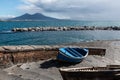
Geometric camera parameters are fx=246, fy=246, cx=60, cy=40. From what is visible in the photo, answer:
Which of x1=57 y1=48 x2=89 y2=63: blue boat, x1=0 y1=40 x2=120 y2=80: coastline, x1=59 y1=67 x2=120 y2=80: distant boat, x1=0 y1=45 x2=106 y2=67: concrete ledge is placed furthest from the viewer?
x1=57 y1=48 x2=89 y2=63: blue boat

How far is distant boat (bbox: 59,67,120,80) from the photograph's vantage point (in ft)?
36.4

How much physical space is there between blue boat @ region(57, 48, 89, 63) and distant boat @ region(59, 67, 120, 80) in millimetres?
5069

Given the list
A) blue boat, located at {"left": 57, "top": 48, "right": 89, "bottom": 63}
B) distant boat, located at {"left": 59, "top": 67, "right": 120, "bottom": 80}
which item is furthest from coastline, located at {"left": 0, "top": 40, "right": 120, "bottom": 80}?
distant boat, located at {"left": 59, "top": 67, "right": 120, "bottom": 80}

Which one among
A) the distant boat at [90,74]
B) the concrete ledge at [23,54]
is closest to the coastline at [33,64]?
the concrete ledge at [23,54]

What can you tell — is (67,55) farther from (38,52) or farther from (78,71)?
(78,71)

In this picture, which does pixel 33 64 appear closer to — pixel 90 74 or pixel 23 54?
pixel 23 54

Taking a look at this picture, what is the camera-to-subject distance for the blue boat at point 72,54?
645 inches

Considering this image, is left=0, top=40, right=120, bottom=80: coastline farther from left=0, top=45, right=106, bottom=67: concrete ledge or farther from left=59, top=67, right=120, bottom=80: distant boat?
left=59, top=67, right=120, bottom=80: distant boat

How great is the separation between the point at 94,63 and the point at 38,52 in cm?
415

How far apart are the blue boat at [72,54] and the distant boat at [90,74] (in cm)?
507

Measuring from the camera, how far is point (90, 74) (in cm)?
1117

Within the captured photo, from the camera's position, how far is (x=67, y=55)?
1636cm

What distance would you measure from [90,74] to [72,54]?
245 inches

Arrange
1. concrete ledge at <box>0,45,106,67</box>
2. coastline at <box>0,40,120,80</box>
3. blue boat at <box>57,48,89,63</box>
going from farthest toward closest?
1. blue boat at <box>57,48,89,63</box>
2. concrete ledge at <box>0,45,106,67</box>
3. coastline at <box>0,40,120,80</box>
